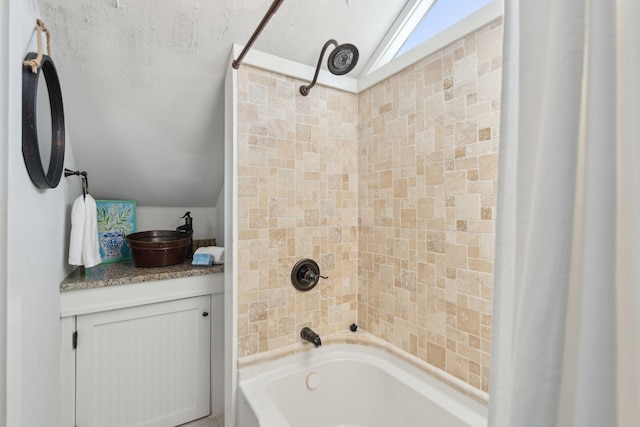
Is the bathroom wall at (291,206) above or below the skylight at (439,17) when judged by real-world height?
below

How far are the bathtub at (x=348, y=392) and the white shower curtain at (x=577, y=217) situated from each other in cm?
105

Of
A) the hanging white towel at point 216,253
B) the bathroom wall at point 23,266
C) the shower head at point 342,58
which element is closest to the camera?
the bathroom wall at point 23,266

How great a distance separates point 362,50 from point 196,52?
95 cm

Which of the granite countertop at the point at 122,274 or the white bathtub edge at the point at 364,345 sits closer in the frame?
the white bathtub edge at the point at 364,345

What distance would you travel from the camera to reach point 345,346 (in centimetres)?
168

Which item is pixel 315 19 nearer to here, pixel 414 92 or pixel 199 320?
pixel 414 92

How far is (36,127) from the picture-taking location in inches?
38.2

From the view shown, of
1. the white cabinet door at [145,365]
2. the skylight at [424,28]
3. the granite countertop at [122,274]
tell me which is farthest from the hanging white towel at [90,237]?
the skylight at [424,28]

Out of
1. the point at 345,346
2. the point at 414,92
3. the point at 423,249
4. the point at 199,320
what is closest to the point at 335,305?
the point at 345,346

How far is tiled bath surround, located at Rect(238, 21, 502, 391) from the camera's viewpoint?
1.17 metres

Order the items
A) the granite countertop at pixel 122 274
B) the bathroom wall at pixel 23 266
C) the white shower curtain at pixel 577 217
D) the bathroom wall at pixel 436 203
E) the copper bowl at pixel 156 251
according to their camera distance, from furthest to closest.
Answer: the copper bowl at pixel 156 251 → the granite countertop at pixel 122 274 → the bathroom wall at pixel 436 203 → the bathroom wall at pixel 23 266 → the white shower curtain at pixel 577 217

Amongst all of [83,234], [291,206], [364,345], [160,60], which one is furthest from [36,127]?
[364,345]

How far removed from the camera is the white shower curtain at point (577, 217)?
1.05ft

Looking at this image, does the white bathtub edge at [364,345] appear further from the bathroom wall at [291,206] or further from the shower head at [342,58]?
the shower head at [342,58]
